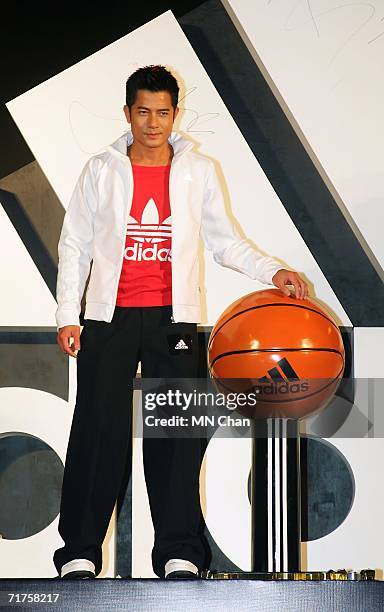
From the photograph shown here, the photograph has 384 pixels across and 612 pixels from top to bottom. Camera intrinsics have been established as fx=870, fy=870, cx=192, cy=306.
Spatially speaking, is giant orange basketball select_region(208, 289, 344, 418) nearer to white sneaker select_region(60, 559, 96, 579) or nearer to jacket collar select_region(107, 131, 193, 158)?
white sneaker select_region(60, 559, 96, 579)

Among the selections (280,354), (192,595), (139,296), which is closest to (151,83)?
(139,296)

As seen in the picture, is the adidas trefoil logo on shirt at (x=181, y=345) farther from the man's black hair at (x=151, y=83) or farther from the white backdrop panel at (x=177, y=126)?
the man's black hair at (x=151, y=83)

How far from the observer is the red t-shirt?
3008 mm

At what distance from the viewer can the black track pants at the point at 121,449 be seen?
274 cm

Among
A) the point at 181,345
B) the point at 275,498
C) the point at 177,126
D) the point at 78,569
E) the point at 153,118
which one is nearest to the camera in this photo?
the point at 275,498

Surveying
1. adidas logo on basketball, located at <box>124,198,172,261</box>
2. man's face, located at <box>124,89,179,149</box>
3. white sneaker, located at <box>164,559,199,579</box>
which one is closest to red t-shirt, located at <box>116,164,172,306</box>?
adidas logo on basketball, located at <box>124,198,172,261</box>

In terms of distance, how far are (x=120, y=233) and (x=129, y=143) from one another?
14.9 inches

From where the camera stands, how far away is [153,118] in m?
3.11

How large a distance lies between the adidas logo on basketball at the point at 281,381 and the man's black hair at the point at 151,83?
1187 mm

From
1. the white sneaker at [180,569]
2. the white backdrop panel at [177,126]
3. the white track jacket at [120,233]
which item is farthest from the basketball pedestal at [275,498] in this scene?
the white backdrop panel at [177,126]

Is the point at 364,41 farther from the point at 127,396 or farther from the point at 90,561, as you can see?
the point at 90,561

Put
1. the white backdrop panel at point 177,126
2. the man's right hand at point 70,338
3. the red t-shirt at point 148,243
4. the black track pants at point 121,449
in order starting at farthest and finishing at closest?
1. the white backdrop panel at point 177,126
2. the red t-shirt at point 148,243
3. the man's right hand at point 70,338
4. the black track pants at point 121,449

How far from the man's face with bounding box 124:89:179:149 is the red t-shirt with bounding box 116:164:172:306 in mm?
110

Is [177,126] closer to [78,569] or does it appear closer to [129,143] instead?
[129,143]
